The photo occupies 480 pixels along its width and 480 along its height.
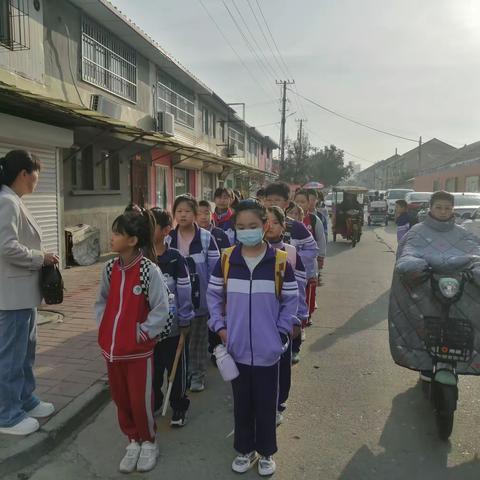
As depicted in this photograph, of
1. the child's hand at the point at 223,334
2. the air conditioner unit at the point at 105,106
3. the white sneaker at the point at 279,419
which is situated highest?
the air conditioner unit at the point at 105,106

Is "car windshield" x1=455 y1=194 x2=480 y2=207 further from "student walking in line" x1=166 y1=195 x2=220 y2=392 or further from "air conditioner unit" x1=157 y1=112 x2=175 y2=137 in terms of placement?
"student walking in line" x1=166 y1=195 x2=220 y2=392

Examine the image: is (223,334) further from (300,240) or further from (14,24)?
(14,24)

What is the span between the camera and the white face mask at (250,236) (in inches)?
114

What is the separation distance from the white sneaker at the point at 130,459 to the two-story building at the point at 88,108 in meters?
5.23

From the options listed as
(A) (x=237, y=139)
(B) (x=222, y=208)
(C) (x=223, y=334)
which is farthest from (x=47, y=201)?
(A) (x=237, y=139)

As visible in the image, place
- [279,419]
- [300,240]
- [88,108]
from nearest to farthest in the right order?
1. [279,419]
2. [300,240]
3. [88,108]

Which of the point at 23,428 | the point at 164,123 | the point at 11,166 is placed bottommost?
the point at 23,428

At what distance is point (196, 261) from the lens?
13.3 feet

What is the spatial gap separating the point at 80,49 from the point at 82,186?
3143 mm

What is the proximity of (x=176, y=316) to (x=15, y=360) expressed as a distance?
3.62ft

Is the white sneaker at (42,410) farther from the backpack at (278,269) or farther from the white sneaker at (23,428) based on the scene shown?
the backpack at (278,269)

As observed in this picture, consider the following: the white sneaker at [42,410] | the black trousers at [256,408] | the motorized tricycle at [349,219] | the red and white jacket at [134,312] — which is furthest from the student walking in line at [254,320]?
the motorized tricycle at [349,219]

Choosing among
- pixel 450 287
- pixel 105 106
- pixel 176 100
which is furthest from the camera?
pixel 176 100

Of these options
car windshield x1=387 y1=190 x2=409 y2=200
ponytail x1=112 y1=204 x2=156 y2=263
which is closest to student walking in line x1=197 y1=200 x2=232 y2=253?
ponytail x1=112 y1=204 x2=156 y2=263
